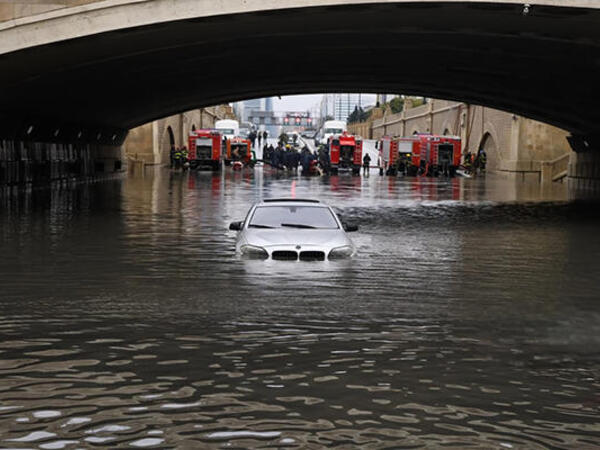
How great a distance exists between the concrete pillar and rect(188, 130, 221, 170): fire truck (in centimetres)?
2810

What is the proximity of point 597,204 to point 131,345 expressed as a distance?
28196mm

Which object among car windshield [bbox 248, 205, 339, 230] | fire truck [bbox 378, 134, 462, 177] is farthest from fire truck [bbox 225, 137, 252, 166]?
car windshield [bbox 248, 205, 339, 230]

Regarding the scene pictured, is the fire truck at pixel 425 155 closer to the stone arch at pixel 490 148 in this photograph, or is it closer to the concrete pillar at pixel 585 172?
the stone arch at pixel 490 148

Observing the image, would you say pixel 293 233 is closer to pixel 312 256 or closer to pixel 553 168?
pixel 312 256

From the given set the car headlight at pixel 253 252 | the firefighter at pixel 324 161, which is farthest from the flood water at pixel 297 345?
the firefighter at pixel 324 161

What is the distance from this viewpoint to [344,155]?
72625 millimetres

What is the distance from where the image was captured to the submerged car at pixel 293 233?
14742 millimetres

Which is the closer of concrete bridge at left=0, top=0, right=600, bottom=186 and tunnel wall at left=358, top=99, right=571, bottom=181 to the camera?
concrete bridge at left=0, top=0, right=600, bottom=186

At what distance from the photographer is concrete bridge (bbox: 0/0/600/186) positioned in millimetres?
22047

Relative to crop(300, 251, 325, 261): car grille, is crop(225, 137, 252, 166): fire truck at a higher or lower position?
higher

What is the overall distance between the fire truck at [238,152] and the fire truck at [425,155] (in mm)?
14530

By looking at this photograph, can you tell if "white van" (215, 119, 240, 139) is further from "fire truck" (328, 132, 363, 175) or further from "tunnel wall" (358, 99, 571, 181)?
"fire truck" (328, 132, 363, 175)

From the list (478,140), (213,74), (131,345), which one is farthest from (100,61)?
(478,140)

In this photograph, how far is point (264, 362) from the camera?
8.27 metres
